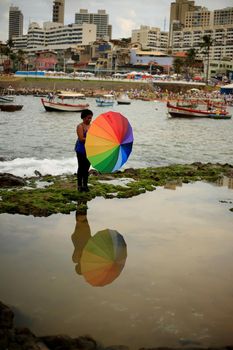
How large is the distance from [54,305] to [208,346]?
167 centimetres

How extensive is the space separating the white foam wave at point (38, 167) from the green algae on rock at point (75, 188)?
1288mm

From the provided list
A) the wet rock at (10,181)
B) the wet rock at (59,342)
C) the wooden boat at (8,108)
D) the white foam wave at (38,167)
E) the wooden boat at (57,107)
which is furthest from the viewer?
the wooden boat at (57,107)

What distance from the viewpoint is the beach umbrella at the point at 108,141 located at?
8.87 metres

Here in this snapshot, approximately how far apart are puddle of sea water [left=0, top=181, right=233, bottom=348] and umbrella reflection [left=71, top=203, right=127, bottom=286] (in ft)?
0.18

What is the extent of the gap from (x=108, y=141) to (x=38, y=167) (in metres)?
6.48

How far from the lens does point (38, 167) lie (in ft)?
49.0

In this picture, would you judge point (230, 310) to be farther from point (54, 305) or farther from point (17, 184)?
point (17, 184)

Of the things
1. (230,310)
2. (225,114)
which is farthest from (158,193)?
(225,114)

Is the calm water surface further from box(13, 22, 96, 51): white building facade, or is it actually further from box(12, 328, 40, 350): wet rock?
box(13, 22, 96, 51): white building facade

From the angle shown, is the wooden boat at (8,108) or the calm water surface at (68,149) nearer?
the calm water surface at (68,149)

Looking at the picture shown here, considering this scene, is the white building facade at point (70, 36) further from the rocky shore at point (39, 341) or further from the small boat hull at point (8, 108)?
the rocky shore at point (39, 341)

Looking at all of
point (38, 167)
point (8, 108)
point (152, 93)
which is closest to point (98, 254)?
point (38, 167)

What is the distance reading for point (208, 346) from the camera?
4328 mm

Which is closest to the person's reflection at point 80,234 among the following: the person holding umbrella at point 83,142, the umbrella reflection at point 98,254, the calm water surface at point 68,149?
the umbrella reflection at point 98,254
